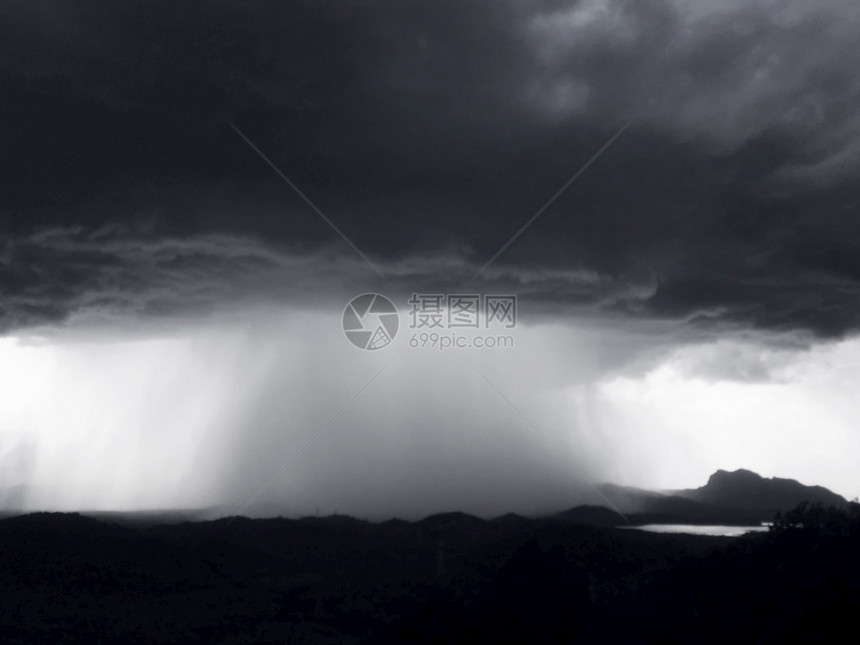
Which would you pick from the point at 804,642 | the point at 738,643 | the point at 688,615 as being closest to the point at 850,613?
the point at 804,642

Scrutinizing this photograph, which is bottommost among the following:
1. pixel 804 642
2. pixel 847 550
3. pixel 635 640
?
pixel 635 640

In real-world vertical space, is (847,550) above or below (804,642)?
above

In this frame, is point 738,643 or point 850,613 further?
point 738,643

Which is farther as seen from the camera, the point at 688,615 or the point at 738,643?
the point at 688,615

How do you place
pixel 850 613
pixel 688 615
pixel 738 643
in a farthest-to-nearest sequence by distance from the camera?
pixel 688 615 < pixel 738 643 < pixel 850 613

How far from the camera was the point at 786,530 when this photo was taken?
646 feet

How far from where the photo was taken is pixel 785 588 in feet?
511

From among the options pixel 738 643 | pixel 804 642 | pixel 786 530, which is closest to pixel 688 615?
pixel 786 530

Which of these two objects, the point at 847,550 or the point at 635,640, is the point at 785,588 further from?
the point at 635,640

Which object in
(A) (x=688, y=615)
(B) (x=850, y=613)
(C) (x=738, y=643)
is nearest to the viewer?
(B) (x=850, y=613)

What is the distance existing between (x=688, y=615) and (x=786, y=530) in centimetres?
3457

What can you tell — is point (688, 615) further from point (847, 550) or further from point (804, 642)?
point (804, 642)

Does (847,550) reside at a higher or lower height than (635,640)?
higher

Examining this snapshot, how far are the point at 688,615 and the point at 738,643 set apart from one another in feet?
153
